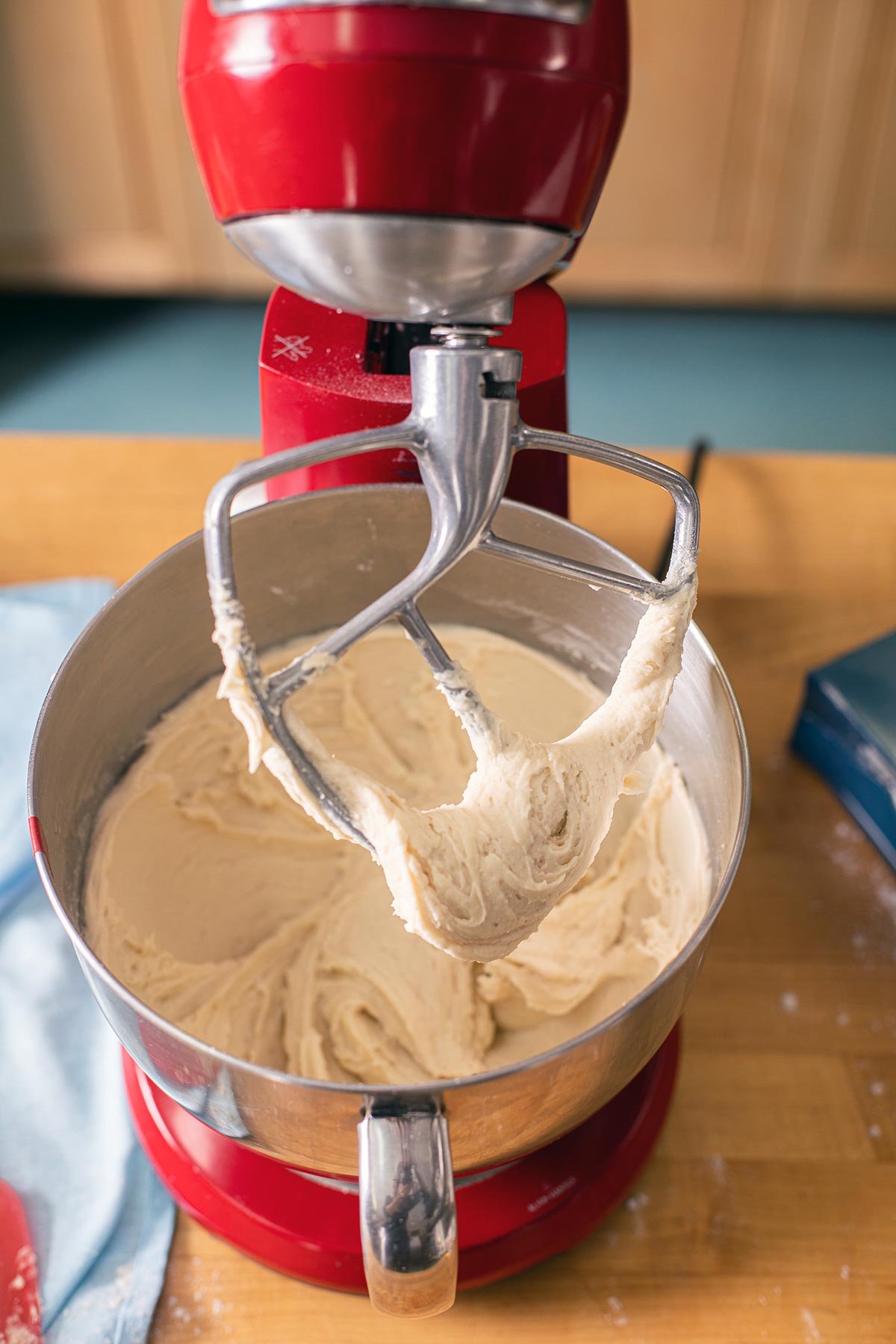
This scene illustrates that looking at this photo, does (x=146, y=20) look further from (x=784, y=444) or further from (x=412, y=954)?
(x=412, y=954)

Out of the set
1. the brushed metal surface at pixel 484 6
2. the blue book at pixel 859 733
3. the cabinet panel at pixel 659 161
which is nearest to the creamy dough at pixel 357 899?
the blue book at pixel 859 733

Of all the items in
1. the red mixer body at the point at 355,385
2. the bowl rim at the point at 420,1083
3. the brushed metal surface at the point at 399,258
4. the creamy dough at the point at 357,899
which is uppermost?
the brushed metal surface at the point at 399,258

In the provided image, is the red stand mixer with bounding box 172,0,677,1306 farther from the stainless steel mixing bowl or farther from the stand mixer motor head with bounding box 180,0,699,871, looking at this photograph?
the stainless steel mixing bowl

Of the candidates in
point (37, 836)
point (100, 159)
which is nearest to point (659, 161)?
point (100, 159)

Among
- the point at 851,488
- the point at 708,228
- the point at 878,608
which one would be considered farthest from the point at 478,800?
the point at 708,228

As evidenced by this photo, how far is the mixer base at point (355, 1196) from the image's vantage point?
1.47 ft

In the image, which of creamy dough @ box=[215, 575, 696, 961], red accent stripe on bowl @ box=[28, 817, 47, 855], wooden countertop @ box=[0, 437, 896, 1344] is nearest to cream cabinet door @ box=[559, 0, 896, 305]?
wooden countertop @ box=[0, 437, 896, 1344]

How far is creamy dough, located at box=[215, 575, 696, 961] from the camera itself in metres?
0.38

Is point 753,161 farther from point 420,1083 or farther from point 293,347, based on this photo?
point 420,1083

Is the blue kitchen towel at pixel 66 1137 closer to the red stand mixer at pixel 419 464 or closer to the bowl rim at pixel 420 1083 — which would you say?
the red stand mixer at pixel 419 464

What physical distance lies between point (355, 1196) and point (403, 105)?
438 mm

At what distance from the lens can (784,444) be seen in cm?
196

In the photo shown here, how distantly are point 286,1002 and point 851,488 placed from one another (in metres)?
0.62

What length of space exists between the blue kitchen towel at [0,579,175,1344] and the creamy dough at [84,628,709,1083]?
68 millimetres
